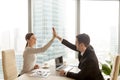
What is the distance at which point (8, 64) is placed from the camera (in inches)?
115

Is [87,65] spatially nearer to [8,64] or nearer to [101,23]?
[8,64]

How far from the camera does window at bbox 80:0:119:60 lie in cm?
537

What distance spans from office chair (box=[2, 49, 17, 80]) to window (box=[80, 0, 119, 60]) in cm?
277

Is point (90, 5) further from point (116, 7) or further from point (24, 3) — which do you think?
point (24, 3)

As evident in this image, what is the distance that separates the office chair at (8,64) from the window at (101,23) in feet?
9.08

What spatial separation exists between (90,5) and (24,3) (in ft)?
5.38

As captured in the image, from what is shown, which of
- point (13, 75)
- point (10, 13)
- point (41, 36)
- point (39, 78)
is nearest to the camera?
point (39, 78)

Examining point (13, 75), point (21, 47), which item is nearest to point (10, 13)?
point (21, 47)

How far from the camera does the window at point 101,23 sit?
17.6ft

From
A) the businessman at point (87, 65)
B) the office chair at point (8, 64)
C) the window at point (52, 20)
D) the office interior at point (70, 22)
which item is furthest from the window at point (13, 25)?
the businessman at point (87, 65)

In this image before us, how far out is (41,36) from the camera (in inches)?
217

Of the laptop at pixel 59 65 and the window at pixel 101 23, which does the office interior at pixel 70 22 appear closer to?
the window at pixel 101 23

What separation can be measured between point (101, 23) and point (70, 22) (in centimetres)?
78

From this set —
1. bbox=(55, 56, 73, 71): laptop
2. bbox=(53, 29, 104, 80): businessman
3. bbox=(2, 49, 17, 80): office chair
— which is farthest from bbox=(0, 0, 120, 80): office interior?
bbox=(53, 29, 104, 80): businessman
